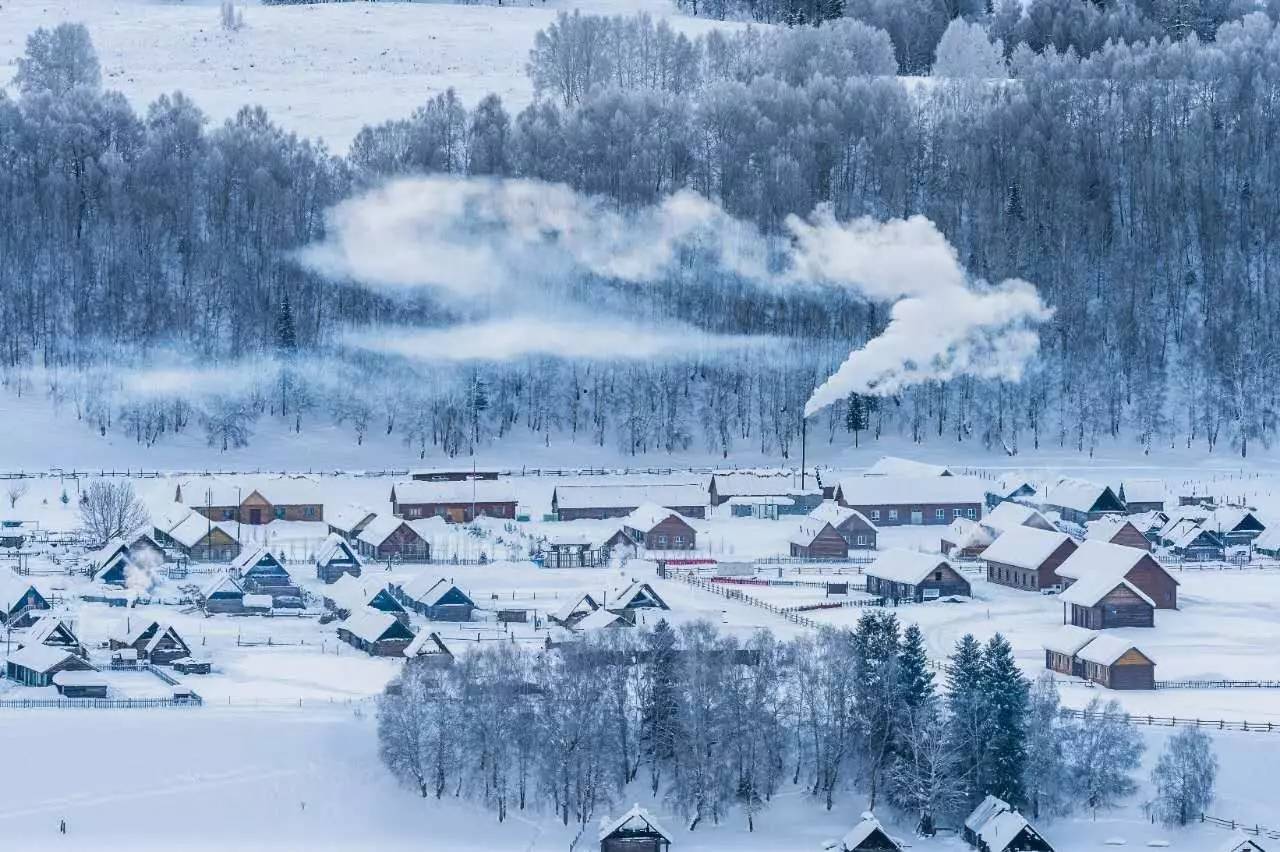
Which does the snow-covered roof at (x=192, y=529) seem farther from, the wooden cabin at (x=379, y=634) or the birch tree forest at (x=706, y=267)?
the birch tree forest at (x=706, y=267)

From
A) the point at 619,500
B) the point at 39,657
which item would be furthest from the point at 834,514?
the point at 39,657

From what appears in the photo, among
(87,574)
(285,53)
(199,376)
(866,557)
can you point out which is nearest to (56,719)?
(87,574)

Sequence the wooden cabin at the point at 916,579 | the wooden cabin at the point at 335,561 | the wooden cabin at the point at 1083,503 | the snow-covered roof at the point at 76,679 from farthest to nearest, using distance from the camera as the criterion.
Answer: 1. the wooden cabin at the point at 1083,503
2. the wooden cabin at the point at 335,561
3. the wooden cabin at the point at 916,579
4. the snow-covered roof at the point at 76,679

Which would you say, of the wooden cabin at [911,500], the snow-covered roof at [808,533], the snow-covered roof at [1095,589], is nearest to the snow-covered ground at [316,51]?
the wooden cabin at [911,500]

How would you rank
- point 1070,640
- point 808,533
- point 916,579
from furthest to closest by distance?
point 808,533, point 916,579, point 1070,640

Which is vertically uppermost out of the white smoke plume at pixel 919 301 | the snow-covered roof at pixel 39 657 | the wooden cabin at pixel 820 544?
the white smoke plume at pixel 919 301

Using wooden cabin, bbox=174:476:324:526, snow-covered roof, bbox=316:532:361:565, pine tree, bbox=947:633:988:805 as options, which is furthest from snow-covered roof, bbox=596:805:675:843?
wooden cabin, bbox=174:476:324:526

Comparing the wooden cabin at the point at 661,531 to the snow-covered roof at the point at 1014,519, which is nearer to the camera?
the snow-covered roof at the point at 1014,519

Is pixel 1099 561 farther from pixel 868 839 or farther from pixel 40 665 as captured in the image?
pixel 40 665
